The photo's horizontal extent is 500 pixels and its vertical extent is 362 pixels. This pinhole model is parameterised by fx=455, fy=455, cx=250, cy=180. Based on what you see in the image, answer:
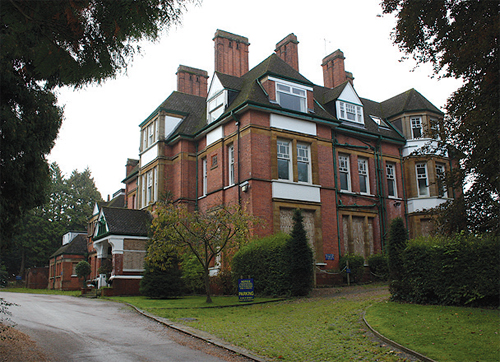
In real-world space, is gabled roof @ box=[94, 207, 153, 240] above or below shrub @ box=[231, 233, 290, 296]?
above

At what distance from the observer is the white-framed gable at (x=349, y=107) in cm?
2962

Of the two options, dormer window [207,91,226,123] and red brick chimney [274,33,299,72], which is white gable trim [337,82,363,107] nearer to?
red brick chimney [274,33,299,72]

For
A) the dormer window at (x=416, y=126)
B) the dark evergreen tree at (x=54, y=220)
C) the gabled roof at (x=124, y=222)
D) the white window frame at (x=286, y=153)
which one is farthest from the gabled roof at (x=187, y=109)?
the dark evergreen tree at (x=54, y=220)

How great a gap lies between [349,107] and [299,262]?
48.3ft

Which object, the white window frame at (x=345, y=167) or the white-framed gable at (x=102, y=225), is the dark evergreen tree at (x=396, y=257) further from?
the white-framed gable at (x=102, y=225)

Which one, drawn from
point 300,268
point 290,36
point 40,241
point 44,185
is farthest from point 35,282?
point 44,185

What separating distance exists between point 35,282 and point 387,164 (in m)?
44.6

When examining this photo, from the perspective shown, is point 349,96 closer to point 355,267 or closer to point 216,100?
point 216,100

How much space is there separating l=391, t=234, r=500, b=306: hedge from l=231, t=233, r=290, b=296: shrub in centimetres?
578

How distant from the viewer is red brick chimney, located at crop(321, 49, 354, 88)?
3556 cm

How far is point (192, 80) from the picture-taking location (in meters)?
37.8

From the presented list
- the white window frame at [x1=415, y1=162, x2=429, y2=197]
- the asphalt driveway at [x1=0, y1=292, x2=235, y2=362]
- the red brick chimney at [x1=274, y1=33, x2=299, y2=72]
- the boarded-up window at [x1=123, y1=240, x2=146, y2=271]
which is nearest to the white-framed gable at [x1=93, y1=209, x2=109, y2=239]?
the boarded-up window at [x1=123, y1=240, x2=146, y2=271]

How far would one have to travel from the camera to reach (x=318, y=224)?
2558cm

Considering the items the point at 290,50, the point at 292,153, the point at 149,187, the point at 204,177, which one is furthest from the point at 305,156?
the point at 149,187
